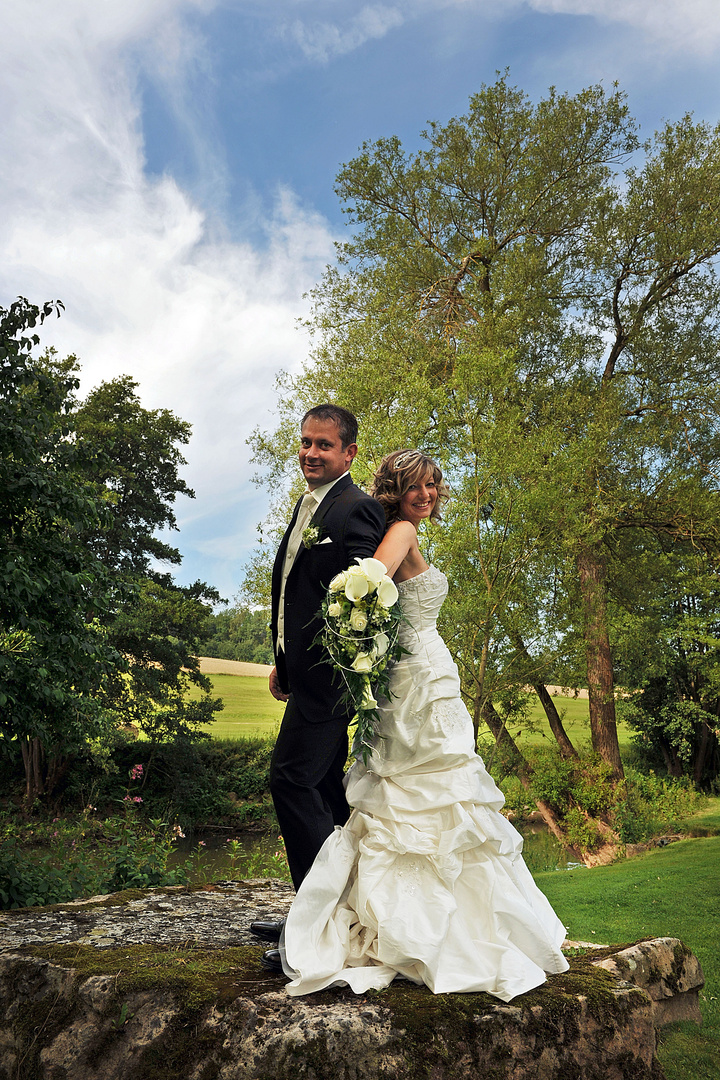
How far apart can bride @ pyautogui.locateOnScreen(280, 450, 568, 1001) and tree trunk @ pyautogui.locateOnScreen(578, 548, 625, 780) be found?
12094 millimetres

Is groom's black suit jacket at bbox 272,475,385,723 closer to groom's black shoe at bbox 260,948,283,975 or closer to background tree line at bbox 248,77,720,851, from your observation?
groom's black shoe at bbox 260,948,283,975

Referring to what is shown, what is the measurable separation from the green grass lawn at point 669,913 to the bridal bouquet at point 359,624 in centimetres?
252

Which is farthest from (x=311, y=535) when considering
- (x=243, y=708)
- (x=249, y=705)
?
(x=249, y=705)

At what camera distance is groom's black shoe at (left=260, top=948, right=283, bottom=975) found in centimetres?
308

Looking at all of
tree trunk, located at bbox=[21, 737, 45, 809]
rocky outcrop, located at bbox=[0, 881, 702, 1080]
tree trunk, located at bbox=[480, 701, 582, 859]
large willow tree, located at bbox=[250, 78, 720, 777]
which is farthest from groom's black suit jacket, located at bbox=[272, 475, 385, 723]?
tree trunk, located at bbox=[21, 737, 45, 809]

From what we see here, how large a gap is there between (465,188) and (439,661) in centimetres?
1870

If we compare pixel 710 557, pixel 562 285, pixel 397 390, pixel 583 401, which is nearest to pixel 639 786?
pixel 710 557

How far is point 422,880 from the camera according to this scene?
120 inches

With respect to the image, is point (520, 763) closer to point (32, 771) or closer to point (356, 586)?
point (32, 771)

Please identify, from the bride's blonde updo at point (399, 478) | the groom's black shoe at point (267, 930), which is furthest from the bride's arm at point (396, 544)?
the groom's black shoe at point (267, 930)

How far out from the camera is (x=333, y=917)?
3043 millimetres

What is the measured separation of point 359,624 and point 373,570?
234mm

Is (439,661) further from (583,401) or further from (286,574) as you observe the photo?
(583,401)

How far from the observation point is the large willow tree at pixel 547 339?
1368 cm
